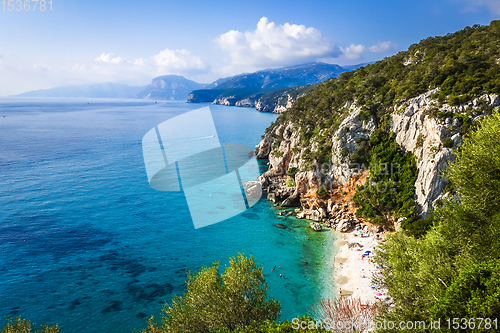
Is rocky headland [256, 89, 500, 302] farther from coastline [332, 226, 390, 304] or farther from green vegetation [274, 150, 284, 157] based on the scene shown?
green vegetation [274, 150, 284, 157]

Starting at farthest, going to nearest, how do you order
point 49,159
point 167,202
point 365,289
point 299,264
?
point 49,159, point 167,202, point 299,264, point 365,289

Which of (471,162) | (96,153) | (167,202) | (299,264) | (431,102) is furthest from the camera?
(96,153)

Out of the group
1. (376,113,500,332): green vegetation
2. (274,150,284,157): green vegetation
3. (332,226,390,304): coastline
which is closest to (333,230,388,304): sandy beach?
(332,226,390,304): coastline

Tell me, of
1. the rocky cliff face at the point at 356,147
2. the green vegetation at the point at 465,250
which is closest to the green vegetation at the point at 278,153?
the rocky cliff face at the point at 356,147

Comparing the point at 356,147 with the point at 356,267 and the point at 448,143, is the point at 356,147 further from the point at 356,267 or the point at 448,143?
the point at 356,267

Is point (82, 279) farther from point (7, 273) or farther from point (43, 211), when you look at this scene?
point (43, 211)

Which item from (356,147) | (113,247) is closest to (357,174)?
(356,147)

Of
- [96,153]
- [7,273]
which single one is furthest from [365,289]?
[96,153]
